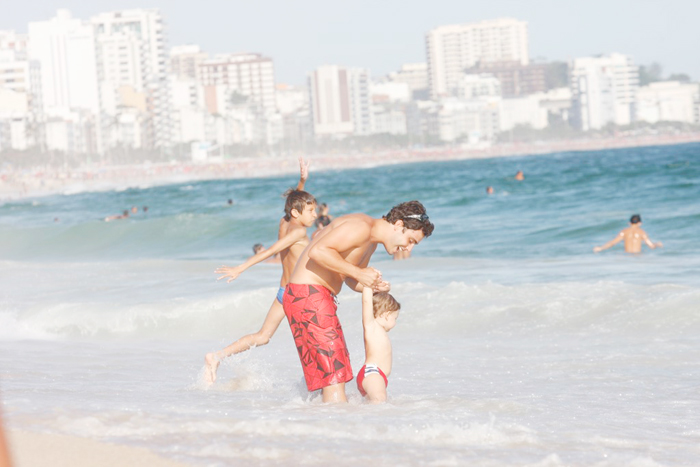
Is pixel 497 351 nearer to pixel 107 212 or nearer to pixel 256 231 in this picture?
pixel 256 231

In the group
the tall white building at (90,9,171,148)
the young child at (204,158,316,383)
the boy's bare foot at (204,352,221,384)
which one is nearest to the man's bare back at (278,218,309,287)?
the young child at (204,158,316,383)

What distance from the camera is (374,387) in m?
5.31

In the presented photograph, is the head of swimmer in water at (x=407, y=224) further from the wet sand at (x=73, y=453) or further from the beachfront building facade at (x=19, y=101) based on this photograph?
the beachfront building facade at (x=19, y=101)

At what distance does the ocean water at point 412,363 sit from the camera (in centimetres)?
446

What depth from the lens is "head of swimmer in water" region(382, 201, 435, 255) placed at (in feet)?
15.7

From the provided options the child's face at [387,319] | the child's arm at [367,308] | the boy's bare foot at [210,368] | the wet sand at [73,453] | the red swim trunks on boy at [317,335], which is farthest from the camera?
the boy's bare foot at [210,368]

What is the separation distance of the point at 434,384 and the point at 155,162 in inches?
5893

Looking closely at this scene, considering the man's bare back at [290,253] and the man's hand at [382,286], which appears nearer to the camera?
the man's hand at [382,286]

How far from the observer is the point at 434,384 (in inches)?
255

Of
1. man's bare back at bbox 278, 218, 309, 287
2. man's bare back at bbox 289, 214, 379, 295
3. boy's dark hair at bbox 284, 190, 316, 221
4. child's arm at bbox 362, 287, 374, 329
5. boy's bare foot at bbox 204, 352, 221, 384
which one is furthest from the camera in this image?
man's bare back at bbox 278, 218, 309, 287

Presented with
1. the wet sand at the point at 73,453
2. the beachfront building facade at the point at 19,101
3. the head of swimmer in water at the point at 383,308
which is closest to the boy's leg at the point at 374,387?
the head of swimmer in water at the point at 383,308

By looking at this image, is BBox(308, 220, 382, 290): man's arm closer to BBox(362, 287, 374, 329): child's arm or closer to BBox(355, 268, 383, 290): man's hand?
BBox(355, 268, 383, 290): man's hand

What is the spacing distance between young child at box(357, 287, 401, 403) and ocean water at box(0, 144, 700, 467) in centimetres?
14

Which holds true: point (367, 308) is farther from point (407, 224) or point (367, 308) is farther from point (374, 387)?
point (407, 224)
